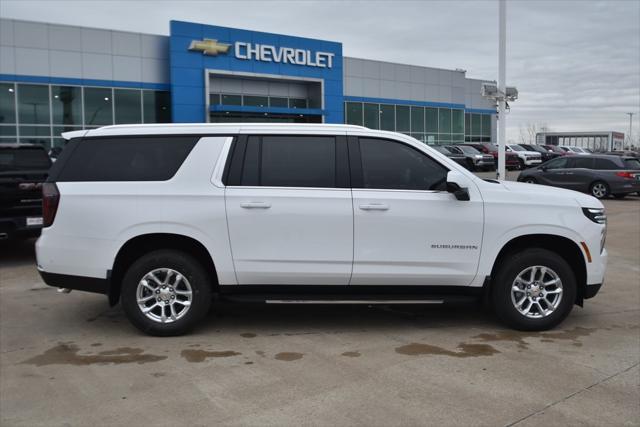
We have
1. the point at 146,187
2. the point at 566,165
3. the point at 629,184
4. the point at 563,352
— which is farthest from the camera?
the point at 566,165

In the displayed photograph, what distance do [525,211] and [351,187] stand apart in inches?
62.9

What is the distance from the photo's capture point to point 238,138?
5477mm

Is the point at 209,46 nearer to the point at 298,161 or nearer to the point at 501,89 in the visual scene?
the point at 501,89

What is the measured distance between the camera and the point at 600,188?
20.6 meters

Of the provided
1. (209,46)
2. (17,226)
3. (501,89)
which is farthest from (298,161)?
(209,46)

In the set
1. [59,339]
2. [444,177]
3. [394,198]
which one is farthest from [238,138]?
[59,339]

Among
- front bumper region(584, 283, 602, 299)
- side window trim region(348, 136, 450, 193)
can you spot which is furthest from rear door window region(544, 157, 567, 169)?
side window trim region(348, 136, 450, 193)

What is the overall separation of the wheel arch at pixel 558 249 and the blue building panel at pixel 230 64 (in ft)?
102

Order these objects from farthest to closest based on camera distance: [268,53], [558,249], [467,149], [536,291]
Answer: [268,53]
[467,149]
[558,249]
[536,291]

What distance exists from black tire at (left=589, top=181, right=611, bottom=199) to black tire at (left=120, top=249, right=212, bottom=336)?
18551mm

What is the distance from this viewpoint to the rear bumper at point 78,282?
17.4 ft

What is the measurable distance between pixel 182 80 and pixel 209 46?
264cm

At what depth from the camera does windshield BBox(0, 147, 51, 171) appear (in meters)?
9.12

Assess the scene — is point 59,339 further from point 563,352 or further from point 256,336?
point 563,352
